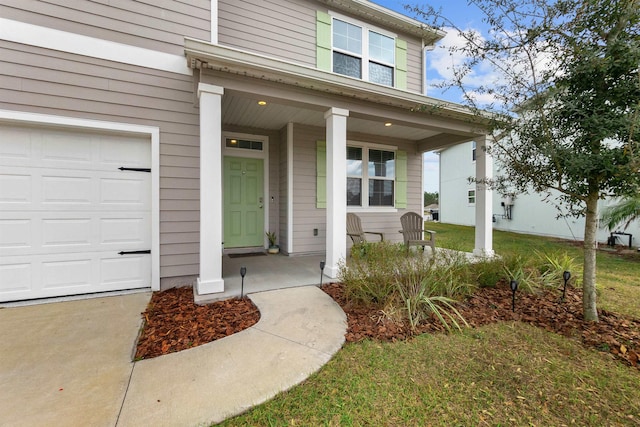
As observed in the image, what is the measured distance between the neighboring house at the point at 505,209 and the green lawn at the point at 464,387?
4498 millimetres

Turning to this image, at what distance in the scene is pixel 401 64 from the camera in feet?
20.5

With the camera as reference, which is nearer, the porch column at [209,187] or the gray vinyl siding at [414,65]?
the porch column at [209,187]

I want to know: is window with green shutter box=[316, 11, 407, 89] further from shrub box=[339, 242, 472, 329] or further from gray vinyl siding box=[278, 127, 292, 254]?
shrub box=[339, 242, 472, 329]

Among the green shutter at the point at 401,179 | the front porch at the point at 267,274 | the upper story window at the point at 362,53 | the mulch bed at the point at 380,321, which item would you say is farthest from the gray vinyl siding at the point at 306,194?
the mulch bed at the point at 380,321

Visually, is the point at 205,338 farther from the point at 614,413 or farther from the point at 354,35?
the point at 354,35

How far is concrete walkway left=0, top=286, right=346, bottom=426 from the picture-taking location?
1.55m

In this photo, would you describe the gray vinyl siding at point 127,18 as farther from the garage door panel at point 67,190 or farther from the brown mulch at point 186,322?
the brown mulch at point 186,322

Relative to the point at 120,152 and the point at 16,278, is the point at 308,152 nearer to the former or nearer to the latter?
the point at 120,152

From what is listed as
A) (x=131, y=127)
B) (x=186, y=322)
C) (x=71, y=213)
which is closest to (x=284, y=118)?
(x=131, y=127)

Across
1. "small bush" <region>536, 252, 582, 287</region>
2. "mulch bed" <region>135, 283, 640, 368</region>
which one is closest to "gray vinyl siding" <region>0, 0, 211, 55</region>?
"mulch bed" <region>135, 283, 640, 368</region>

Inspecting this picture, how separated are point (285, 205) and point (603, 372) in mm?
4811

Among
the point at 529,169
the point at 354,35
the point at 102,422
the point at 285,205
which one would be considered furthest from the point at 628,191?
the point at 354,35

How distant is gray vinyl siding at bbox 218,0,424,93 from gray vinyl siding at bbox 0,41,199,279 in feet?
5.79

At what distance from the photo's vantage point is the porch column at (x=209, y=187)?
317 centimetres
